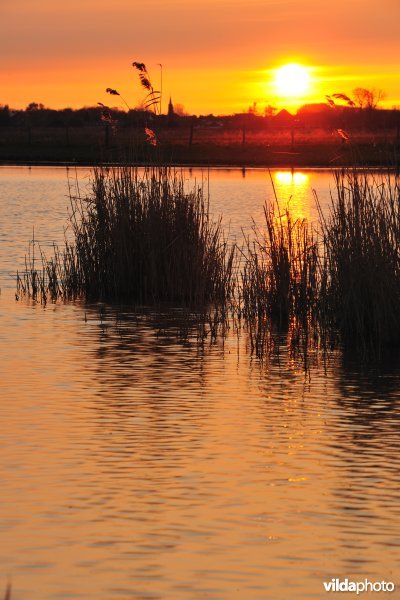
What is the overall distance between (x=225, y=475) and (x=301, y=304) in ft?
21.5

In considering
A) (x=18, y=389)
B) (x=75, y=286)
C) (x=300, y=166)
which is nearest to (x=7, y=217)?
(x=75, y=286)

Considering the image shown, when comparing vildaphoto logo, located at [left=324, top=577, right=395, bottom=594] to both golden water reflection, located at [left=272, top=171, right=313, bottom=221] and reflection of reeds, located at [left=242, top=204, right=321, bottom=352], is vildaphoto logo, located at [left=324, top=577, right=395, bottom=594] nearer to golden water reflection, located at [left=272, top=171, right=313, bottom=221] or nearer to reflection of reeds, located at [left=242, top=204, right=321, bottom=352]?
reflection of reeds, located at [left=242, top=204, right=321, bottom=352]

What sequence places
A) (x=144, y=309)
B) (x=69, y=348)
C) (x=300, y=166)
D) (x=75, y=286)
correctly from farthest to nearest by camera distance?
(x=300, y=166) → (x=75, y=286) → (x=144, y=309) → (x=69, y=348)

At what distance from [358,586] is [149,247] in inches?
390

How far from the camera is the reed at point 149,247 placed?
15219 mm

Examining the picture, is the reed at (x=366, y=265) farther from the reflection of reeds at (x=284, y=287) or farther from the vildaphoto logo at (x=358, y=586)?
the vildaphoto logo at (x=358, y=586)

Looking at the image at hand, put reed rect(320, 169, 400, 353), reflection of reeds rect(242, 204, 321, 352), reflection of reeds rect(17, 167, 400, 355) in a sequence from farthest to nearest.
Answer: reflection of reeds rect(242, 204, 321, 352) → reflection of reeds rect(17, 167, 400, 355) → reed rect(320, 169, 400, 353)

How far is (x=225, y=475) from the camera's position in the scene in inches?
291

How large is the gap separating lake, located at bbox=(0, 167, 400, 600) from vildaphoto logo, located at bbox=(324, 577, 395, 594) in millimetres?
68

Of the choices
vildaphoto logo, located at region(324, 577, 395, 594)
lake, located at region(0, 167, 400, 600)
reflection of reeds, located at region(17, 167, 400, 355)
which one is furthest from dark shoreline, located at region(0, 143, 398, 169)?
vildaphoto logo, located at region(324, 577, 395, 594)

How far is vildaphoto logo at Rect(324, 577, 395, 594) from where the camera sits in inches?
218

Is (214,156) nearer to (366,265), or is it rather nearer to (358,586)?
(366,265)

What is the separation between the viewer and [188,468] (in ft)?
24.7

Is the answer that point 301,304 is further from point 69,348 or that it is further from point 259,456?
point 259,456
